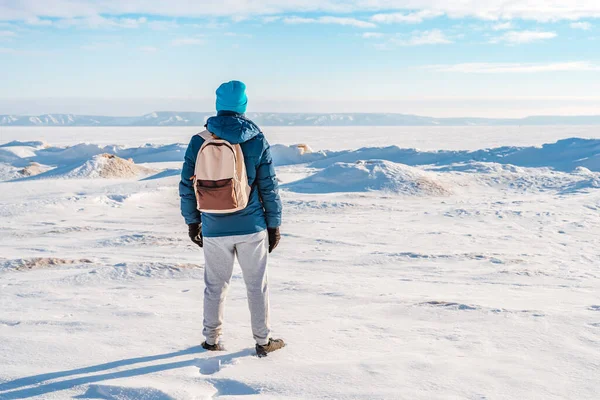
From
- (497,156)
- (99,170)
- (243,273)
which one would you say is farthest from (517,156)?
(243,273)

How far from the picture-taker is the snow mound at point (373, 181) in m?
13.5

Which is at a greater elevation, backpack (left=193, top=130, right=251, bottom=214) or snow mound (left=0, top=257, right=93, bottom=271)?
backpack (left=193, top=130, right=251, bottom=214)

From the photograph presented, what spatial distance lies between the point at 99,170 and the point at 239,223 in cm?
1519

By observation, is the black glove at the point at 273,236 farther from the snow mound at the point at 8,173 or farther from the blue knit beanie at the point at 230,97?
the snow mound at the point at 8,173

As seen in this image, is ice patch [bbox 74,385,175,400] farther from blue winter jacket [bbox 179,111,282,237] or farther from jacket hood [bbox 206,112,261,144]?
jacket hood [bbox 206,112,261,144]

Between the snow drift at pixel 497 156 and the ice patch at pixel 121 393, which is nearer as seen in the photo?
the ice patch at pixel 121 393

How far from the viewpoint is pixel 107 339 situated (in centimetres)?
299

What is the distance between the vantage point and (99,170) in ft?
55.0

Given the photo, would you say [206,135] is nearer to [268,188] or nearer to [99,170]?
[268,188]

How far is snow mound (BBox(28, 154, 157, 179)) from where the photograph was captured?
53.7ft

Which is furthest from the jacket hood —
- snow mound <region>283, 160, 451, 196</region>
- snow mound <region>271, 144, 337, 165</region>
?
snow mound <region>271, 144, 337, 165</region>

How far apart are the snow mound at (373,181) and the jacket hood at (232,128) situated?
10.8 meters

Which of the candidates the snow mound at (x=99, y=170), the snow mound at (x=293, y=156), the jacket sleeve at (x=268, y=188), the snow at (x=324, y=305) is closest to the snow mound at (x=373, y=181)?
the snow at (x=324, y=305)

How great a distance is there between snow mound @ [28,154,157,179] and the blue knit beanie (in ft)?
47.8
